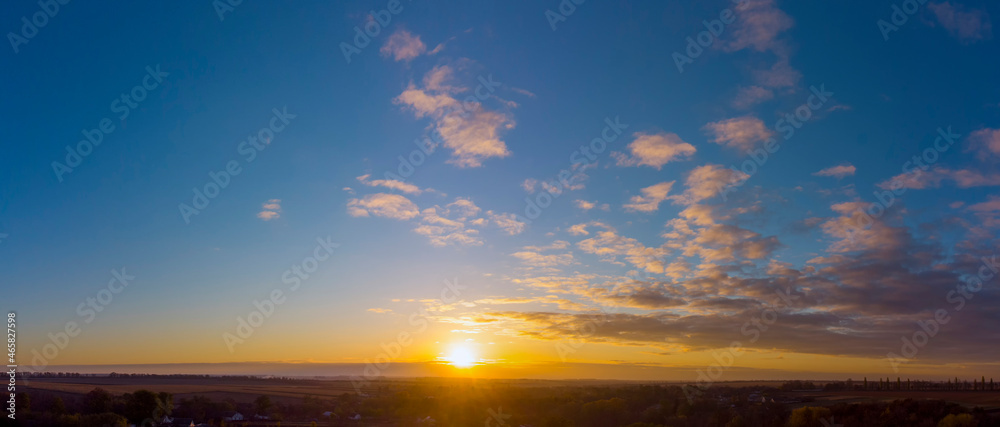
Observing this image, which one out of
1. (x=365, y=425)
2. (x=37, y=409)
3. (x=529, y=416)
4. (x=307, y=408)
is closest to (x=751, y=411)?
(x=529, y=416)

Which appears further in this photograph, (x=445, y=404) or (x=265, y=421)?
(x=445, y=404)

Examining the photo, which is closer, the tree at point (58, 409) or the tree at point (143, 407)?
the tree at point (58, 409)

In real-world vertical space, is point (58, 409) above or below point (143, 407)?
above

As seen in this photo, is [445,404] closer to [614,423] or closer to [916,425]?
[614,423]

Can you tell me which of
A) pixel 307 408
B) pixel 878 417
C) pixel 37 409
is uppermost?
pixel 878 417

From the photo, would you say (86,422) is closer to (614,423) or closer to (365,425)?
(365,425)

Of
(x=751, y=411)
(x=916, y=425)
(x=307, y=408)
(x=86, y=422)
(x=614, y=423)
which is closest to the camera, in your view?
(x=916, y=425)

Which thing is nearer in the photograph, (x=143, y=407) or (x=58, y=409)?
(x=58, y=409)

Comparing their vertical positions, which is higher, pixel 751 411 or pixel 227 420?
pixel 751 411

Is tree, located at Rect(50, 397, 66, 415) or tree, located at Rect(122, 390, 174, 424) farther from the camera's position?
tree, located at Rect(122, 390, 174, 424)

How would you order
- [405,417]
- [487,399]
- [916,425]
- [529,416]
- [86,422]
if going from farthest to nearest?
[487,399] < [405,417] < [529,416] < [86,422] < [916,425]
